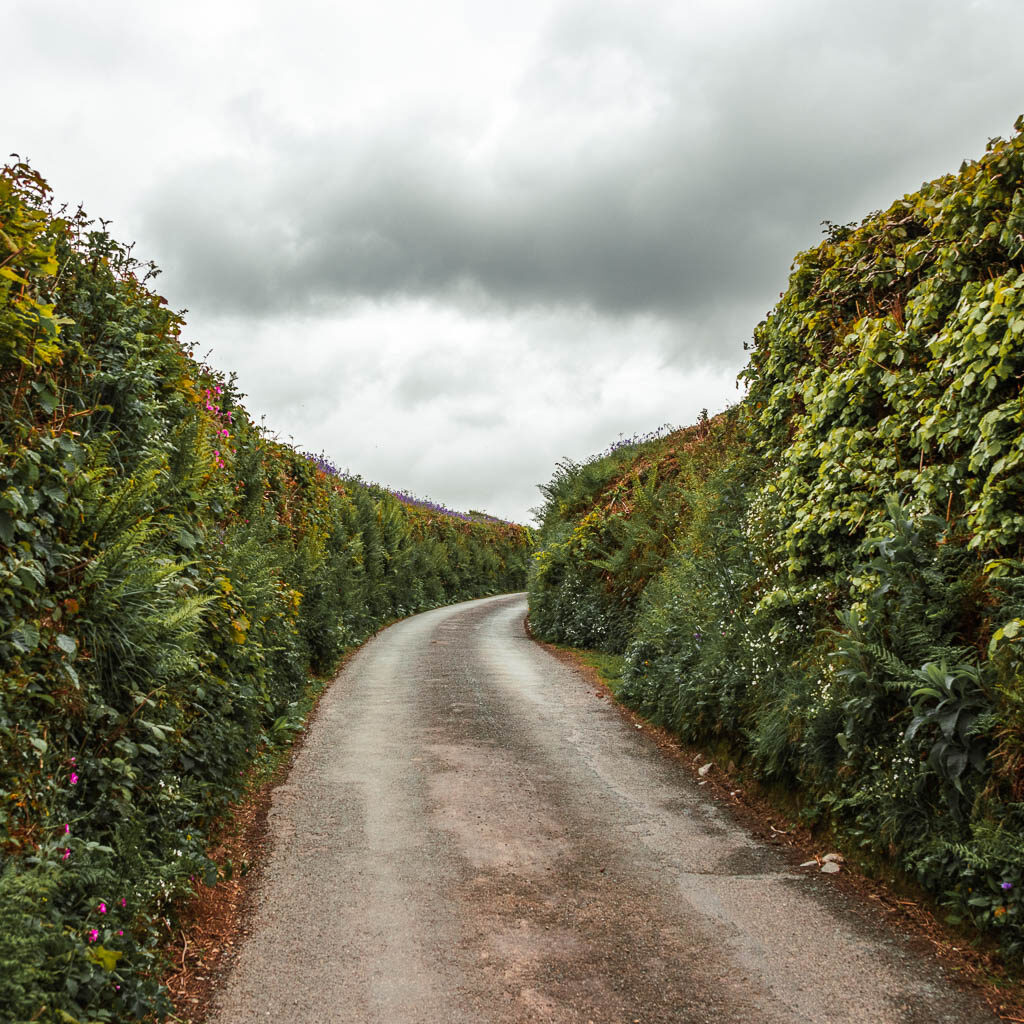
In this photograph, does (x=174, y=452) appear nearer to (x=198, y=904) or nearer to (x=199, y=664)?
(x=199, y=664)

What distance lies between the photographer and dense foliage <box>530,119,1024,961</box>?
4473 millimetres

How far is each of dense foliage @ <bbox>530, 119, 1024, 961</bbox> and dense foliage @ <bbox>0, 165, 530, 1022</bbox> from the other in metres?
4.43

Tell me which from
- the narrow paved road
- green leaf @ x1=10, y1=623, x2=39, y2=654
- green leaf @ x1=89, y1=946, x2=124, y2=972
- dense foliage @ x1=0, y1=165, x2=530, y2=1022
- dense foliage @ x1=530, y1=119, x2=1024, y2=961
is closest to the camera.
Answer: green leaf @ x1=89, y1=946, x2=124, y2=972

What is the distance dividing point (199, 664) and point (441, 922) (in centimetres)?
297

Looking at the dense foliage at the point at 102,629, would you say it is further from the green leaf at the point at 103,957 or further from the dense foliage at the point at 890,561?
the dense foliage at the point at 890,561

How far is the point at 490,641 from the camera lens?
58.6ft

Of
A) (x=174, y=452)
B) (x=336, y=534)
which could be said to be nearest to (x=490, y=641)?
(x=336, y=534)

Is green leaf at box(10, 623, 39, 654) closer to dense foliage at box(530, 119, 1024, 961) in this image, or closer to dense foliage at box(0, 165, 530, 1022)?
dense foliage at box(0, 165, 530, 1022)

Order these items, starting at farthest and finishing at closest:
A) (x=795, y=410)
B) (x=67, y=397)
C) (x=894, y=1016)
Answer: (x=795, y=410) → (x=67, y=397) → (x=894, y=1016)

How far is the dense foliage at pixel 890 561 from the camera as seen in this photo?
4473 millimetres

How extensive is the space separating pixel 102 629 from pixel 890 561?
17.2 feet

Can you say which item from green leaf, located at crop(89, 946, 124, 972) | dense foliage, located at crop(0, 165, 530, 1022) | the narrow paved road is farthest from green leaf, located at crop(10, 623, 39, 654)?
the narrow paved road

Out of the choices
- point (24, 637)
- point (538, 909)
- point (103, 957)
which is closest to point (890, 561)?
point (538, 909)

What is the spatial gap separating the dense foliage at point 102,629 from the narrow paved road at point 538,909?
0.77 meters
